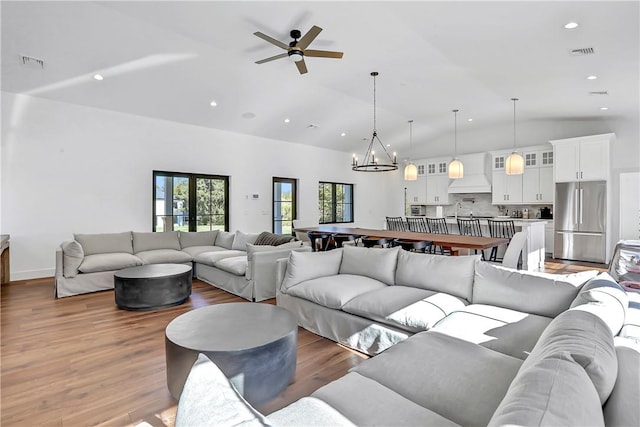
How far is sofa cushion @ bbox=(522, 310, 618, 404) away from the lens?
3.45ft

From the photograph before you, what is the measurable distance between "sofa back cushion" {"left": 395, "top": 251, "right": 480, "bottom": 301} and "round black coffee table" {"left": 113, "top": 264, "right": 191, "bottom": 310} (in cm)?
272

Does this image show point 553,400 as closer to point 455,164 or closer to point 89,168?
point 455,164

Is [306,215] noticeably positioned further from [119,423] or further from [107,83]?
[119,423]

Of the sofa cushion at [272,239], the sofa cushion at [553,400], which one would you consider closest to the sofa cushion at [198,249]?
the sofa cushion at [272,239]

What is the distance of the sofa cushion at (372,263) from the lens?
3.38 meters

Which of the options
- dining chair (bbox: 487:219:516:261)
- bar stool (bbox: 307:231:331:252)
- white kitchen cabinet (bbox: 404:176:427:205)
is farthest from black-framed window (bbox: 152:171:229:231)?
white kitchen cabinet (bbox: 404:176:427:205)

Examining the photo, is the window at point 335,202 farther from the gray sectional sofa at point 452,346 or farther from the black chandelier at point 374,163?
the gray sectional sofa at point 452,346

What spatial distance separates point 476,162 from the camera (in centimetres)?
934

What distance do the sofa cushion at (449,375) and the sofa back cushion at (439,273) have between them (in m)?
0.98

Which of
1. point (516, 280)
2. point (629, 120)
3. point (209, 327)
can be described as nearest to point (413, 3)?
point (516, 280)

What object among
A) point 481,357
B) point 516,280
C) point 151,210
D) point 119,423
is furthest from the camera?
point 151,210

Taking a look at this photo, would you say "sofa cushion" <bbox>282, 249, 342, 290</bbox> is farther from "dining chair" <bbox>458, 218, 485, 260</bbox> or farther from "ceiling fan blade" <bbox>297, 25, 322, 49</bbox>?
"dining chair" <bbox>458, 218, 485, 260</bbox>

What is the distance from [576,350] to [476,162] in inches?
358

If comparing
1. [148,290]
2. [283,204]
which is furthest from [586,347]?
[283,204]
